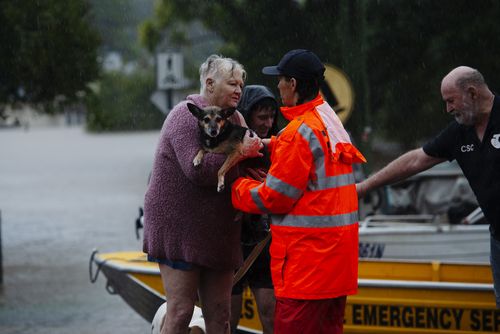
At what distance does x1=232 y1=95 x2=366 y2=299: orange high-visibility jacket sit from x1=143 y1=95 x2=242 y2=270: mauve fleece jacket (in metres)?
0.27

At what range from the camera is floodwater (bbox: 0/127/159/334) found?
998 centimetres

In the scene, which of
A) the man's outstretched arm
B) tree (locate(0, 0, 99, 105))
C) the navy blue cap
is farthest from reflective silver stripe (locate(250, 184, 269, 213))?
tree (locate(0, 0, 99, 105))

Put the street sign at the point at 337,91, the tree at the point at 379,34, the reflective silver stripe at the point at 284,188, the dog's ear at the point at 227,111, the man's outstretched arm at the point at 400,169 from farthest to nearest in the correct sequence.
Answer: the tree at the point at 379,34 → the street sign at the point at 337,91 → the man's outstretched arm at the point at 400,169 → the dog's ear at the point at 227,111 → the reflective silver stripe at the point at 284,188

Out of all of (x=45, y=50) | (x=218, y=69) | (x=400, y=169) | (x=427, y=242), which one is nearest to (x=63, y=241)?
(x=45, y=50)

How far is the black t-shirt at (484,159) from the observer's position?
5.51 m

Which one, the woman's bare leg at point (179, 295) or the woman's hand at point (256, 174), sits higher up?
the woman's hand at point (256, 174)

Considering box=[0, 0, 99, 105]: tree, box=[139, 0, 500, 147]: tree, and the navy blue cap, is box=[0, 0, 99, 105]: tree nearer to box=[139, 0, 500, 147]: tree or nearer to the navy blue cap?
box=[139, 0, 500, 147]: tree

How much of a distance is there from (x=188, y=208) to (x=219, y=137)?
1.26 feet

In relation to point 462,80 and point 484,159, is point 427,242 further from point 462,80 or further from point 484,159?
point 462,80

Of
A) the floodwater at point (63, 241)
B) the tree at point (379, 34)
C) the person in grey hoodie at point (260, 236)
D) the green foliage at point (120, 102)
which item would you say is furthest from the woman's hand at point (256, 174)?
the tree at point (379, 34)

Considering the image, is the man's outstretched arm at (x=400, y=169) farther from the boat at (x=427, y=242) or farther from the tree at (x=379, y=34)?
the tree at (x=379, y=34)

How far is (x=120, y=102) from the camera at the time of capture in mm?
53281

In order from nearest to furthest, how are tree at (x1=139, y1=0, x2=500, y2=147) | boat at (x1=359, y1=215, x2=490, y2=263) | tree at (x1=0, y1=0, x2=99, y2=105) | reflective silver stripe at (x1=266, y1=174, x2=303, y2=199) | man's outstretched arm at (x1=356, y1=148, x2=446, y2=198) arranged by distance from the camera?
1. reflective silver stripe at (x1=266, y1=174, x2=303, y2=199)
2. man's outstretched arm at (x1=356, y1=148, x2=446, y2=198)
3. boat at (x1=359, y1=215, x2=490, y2=263)
4. tree at (x1=0, y1=0, x2=99, y2=105)
5. tree at (x1=139, y1=0, x2=500, y2=147)

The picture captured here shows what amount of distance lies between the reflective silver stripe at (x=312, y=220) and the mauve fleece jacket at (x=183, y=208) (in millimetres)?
349
